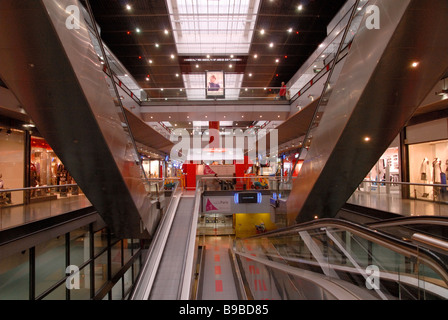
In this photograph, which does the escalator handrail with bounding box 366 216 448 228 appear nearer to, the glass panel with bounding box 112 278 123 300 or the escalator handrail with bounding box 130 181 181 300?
the escalator handrail with bounding box 130 181 181 300

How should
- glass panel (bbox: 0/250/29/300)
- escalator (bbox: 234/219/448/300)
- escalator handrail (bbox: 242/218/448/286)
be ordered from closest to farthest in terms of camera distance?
escalator handrail (bbox: 242/218/448/286)
escalator (bbox: 234/219/448/300)
glass panel (bbox: 0/250/29/300)

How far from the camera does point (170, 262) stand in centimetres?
654

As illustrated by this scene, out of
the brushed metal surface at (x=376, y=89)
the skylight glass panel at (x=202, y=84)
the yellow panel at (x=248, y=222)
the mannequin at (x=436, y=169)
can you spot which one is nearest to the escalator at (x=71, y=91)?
the brushed metal surface at (x=376, y=89)

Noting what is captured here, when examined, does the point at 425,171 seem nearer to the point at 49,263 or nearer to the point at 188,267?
the point at 188,267

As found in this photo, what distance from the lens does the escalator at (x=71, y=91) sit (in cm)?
309

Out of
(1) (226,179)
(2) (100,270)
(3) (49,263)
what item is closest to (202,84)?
(1) (226,179)

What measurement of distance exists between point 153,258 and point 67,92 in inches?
183

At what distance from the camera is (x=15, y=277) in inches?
193

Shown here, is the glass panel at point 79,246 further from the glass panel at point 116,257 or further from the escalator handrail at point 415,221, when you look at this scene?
the escalator handrail at point 415,221

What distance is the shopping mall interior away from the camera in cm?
318

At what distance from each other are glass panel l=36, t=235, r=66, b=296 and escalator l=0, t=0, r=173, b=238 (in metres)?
1.46

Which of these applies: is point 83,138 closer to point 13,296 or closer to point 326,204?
point 13,296

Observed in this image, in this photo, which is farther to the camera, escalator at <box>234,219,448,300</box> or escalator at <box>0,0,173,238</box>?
escalator at <box>0,0,173,238</box>

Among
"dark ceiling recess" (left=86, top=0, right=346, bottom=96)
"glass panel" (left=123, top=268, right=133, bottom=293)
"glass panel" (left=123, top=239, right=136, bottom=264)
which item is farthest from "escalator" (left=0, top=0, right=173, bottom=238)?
"dark ceiling recess" (left=86, top=0, right=346, bottom=96)
